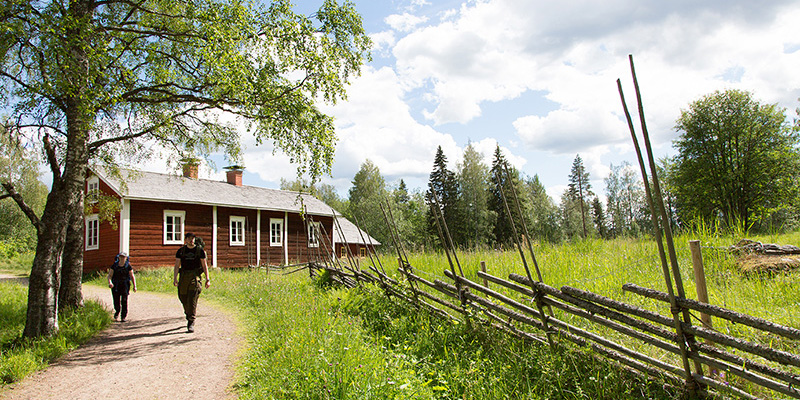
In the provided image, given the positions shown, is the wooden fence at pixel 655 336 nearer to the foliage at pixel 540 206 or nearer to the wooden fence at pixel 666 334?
the wooden fence at pixel 666 334

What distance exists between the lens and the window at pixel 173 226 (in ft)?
57.4

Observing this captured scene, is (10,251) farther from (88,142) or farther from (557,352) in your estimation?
(557,352)

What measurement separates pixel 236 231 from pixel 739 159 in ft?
88.3

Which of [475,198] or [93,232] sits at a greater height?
[475,198]

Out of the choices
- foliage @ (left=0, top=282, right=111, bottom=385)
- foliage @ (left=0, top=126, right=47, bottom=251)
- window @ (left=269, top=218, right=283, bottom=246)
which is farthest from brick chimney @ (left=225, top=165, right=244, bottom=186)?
foliage @ (left=0, top=282, right=111, bottom=385)

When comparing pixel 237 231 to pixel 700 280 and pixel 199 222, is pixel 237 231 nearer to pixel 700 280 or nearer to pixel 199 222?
pixel 199 222

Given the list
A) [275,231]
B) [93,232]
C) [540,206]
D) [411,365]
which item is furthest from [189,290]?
[540,206]

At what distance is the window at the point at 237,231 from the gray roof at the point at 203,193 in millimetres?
899

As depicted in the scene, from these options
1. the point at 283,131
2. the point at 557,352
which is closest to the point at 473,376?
the point at 557,352

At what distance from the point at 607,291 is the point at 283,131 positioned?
6.56 meters

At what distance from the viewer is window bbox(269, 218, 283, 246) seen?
21.4 meters

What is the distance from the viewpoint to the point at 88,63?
6.74 metres

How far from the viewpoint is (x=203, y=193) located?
19281 millimetres

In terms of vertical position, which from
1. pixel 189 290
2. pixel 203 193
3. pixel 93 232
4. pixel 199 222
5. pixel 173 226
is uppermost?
pixel 203 193
